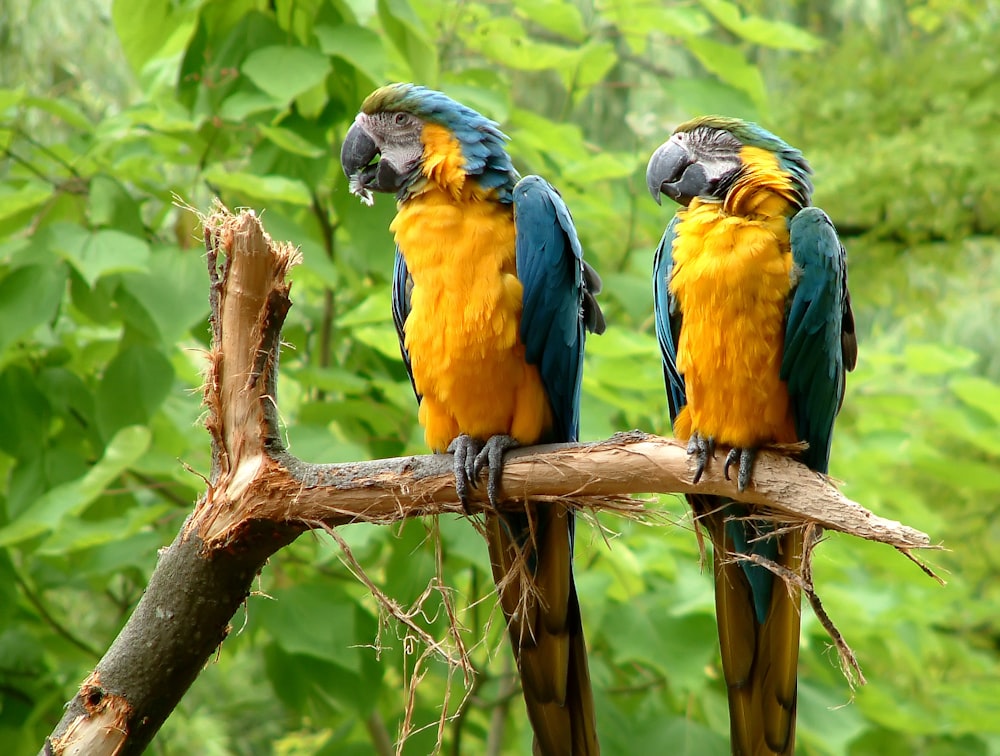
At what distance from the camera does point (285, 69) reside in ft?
8.61

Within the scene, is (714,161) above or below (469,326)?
above

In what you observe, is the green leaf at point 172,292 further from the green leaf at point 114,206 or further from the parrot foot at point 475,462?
the parrot foot at point 475,462

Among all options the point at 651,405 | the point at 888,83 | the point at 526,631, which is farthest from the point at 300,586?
the point at 888,83

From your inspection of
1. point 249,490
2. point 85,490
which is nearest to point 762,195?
point 249,490

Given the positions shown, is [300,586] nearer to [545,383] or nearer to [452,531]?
[452,531]

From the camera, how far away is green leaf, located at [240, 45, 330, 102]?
256 cm

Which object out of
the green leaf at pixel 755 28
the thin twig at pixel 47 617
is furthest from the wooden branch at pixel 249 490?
the green leaf at pixel 755 28

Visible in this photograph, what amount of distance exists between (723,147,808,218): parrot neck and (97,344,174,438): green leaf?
61.1 inches

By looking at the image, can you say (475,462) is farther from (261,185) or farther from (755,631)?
(261,185)

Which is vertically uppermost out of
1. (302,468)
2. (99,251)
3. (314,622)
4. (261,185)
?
(261,185)

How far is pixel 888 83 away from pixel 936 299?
1411 millimetres

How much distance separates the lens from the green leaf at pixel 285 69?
256cm

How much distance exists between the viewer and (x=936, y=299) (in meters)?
5.70

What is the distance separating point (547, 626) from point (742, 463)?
0.56 meters
